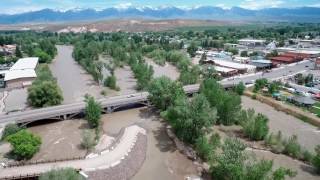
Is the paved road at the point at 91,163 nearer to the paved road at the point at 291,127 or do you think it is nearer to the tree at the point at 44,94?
the tree at the point at 44,94

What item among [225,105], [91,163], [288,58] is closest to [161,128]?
[225,105]

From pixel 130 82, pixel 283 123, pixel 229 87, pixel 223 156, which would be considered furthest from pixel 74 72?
pixel 223 156

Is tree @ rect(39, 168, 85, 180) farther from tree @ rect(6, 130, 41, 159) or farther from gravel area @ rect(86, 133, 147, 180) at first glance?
tree @ rect(6, 130, 41, 159)

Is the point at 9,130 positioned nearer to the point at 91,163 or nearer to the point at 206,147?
the point at 91,163

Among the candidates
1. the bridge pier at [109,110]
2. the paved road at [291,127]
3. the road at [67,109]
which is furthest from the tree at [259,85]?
the bridge pier at [109,110]

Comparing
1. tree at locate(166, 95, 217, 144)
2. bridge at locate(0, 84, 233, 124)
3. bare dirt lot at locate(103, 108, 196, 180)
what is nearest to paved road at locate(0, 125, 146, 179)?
bare dirt lot at locate(103, 108, 196, 180)
